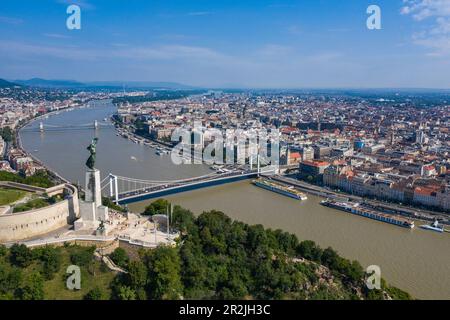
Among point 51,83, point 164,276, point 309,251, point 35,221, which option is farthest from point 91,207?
point 51,83

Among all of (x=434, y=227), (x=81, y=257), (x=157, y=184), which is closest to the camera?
(x=81, y=257)

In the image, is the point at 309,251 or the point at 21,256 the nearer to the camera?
the point at 21,256

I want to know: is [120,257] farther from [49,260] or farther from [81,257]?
[49,260]

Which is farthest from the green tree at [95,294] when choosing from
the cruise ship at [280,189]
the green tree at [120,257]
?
the cruise ship at [280,189]

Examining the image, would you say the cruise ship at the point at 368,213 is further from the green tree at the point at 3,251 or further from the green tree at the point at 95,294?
the green tree at the point at 3,251

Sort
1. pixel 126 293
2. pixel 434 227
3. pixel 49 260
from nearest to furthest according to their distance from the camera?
pixel 126 293
pixel 49 260
pixel 434 227

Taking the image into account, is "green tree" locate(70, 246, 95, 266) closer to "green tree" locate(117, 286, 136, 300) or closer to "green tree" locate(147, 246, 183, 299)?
"green tree" locate(147, 246, 183, 299)

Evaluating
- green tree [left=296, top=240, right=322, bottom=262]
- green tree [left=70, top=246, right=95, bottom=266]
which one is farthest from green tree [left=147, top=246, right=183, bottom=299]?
green tree [left=296, top=240, right=322, bottom=262]
